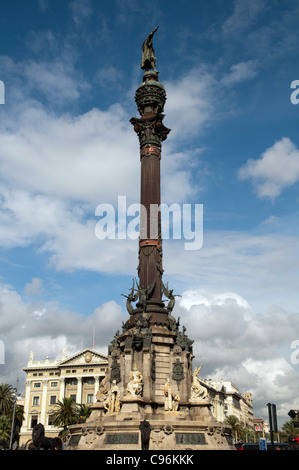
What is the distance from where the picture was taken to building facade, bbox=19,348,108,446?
89.1 metres

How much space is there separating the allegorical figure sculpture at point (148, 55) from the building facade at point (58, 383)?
203ft

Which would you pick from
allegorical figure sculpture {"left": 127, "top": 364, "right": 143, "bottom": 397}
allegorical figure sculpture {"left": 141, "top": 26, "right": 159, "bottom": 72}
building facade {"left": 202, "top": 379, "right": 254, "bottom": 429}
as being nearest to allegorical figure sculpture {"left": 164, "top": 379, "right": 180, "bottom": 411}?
allegorical figure sculpture {"left": 127, "top": 364, "right": 143, "bottom": 397}

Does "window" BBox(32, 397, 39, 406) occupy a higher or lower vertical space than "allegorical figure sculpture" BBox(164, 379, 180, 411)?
higher

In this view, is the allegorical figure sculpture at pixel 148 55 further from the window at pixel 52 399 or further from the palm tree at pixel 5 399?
the window at pixel 52 399

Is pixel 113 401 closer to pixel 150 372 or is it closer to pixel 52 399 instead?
pixel 150 372

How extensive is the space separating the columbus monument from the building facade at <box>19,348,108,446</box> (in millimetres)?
58791

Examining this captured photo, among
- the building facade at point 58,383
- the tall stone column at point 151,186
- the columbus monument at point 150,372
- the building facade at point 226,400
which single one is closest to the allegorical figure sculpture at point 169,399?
the columbus monument at point 150,372

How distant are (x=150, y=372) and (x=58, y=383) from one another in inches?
2733

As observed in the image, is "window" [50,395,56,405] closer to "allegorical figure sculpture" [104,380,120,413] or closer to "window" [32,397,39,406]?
"window" [32,397,39,406]

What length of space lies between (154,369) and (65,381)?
6693 cm

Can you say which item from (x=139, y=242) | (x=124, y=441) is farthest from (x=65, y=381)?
(x=124, y=441)

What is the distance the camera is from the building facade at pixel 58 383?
89.1m

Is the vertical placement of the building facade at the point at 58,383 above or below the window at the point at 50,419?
above

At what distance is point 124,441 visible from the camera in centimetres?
2509
